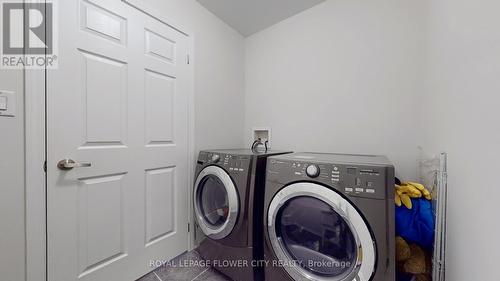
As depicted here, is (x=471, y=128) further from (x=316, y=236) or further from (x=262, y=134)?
(x=262, y=134)

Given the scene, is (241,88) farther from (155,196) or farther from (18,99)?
(18,99)

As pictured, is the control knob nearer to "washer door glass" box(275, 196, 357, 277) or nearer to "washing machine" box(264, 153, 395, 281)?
"washing machine" box(264, 153, 395, 281)

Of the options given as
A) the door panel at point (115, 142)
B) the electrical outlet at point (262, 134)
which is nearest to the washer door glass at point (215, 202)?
the door panel at point (115, 142)

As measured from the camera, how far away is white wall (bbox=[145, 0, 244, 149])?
170 centimetres

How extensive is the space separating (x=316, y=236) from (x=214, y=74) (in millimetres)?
1619

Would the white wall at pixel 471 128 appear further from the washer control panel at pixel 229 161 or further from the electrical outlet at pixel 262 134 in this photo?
the electrical outlet at pixel 262 134

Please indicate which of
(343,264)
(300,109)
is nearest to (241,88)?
(300,109)

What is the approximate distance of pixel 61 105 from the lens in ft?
3.36

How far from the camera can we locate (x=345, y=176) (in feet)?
2.99

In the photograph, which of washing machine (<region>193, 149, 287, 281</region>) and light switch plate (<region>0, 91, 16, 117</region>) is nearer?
light switch plate (<region>0, 91, 16, 117</region>)

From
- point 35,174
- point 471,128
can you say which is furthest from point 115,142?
point 471,128

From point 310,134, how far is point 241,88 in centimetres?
96

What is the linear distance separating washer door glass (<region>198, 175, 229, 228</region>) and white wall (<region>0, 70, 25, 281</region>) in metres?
0.94

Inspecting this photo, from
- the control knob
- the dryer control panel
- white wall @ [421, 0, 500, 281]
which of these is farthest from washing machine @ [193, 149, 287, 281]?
white wall @ [421, 0, 500, 281]
